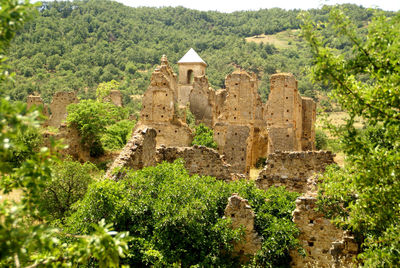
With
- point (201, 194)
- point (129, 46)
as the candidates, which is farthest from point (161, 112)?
point (129, 46)

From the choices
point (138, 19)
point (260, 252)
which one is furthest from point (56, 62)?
point (260, 252)

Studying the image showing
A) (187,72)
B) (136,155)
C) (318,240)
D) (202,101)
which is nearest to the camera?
(318,240)

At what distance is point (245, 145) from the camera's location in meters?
24.1

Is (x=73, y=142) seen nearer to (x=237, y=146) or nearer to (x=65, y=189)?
(x=237, y=146)

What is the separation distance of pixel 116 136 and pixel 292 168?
47.4 ft

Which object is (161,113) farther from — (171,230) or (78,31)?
(78,31)

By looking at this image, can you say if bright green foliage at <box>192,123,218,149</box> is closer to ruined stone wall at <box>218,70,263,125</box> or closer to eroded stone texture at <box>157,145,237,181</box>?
ruined stone wall at <box>218,70,263,125</box>

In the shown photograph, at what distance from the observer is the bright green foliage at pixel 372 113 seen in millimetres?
5695

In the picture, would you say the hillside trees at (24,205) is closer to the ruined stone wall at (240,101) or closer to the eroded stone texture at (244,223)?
the eroded stone texture at (244,223)

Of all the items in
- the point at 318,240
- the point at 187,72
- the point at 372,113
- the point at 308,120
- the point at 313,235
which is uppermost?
the point at 372,113

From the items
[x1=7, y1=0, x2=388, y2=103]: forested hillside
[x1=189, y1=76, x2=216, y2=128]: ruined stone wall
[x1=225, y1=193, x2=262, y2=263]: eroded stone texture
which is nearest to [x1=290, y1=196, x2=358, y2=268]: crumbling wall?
[x1=225, y1=193, x2=262, y2=263]: eroded stone texture

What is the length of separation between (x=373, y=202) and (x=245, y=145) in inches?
719

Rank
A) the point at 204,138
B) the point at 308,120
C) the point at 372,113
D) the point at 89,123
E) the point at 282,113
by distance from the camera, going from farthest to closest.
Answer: the point at 308,120 < the point at 204,138 < the point at 282,113 < the point at 89,123 < the point at 372,113

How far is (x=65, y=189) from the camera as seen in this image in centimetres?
1387
